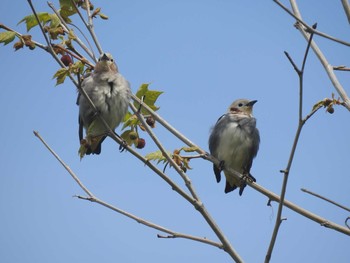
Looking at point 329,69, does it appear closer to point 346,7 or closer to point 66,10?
point 346,7

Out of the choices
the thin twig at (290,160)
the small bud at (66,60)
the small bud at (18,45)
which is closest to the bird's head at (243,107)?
the small bud at (66,60)

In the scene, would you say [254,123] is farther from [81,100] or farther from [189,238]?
[189,238]

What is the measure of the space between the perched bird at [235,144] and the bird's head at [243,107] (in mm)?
245

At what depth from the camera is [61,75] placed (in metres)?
4.56

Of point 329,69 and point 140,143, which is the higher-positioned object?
point 329,69

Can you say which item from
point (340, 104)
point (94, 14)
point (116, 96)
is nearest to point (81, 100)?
point (116, 96)

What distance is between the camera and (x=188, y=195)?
395 centimetres

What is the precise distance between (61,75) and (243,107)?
4664mm

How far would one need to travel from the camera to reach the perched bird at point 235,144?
801cm

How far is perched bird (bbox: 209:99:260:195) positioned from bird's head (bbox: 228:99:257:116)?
24 cm

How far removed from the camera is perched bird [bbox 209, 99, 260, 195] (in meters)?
8.01

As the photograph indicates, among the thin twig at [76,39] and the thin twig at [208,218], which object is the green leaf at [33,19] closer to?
the thin twig at [76,39]

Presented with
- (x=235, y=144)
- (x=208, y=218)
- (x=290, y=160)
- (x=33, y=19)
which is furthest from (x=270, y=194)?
(x=235, y=144)

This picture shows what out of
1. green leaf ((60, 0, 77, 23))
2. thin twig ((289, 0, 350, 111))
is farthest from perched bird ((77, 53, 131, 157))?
thin twig ((289, 0, 350, 111))
